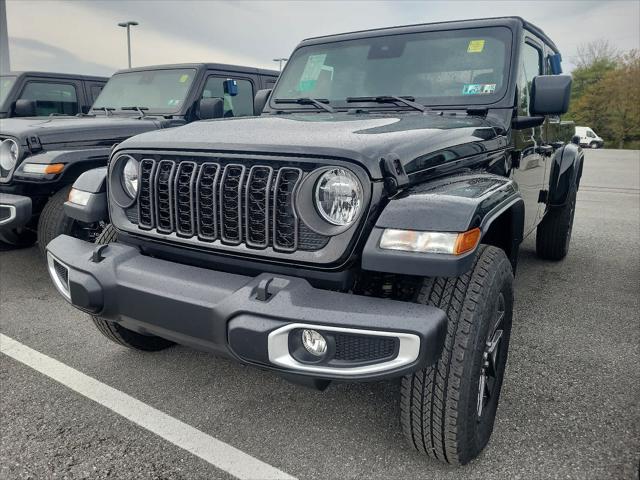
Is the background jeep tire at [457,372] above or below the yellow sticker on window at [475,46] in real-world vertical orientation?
below

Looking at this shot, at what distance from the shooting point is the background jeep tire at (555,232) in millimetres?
4691

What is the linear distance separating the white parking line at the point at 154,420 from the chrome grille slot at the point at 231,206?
87 cm

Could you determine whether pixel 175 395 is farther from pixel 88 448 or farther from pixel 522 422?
pixel 522 422

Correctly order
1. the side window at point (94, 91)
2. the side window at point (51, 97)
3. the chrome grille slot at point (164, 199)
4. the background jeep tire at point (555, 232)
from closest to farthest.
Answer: the chrome grille slot at point (164, 199) → the background jeep tire at point (555, 232) → the side window at point (51, 97) → the side window at point (94, 91)

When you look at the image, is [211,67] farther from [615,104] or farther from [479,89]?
[615,104]

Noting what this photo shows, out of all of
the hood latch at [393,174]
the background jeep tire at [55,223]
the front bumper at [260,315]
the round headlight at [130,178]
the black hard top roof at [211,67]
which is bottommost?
the background jeep tire at [55,223]

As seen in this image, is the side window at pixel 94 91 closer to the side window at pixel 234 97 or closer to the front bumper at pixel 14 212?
the side window at pixel 234 97

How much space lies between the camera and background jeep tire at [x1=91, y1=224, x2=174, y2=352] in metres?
2.62

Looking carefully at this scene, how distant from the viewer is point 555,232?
4855 millimetres

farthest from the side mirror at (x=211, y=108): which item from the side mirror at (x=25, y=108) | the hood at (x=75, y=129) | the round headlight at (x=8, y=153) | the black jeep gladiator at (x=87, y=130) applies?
the side mirror at (x=25, y=108)

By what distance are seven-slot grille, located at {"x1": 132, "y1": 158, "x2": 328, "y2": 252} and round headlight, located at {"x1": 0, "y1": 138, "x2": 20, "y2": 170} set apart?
8.14ft

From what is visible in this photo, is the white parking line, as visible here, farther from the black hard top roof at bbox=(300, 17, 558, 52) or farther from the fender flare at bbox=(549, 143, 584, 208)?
the fender flare at bbox=(549, 143, 584, 208)

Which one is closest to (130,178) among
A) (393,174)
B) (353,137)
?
(353,137)

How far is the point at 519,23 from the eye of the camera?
3150 mm
